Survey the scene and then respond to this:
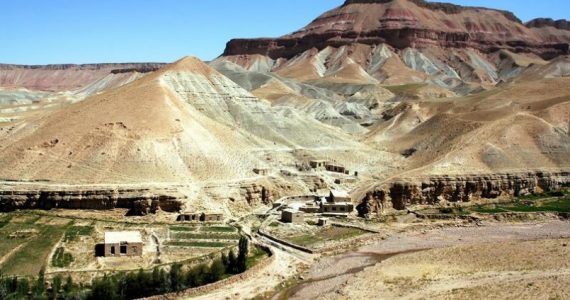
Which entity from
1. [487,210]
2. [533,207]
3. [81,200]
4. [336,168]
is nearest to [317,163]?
[336,168]

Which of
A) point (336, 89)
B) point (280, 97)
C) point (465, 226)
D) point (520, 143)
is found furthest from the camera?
point (336, 89)

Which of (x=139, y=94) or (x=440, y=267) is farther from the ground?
(x=139, y=94)

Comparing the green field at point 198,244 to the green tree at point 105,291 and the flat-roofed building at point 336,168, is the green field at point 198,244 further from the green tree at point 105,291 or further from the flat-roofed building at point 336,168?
the flat-roofed building at point 336,168

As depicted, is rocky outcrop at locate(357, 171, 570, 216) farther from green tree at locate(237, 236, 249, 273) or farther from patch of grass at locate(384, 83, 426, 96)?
patch of grass at locate(384, 83, 426, 96)

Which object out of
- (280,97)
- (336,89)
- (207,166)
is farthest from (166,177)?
(336,89)

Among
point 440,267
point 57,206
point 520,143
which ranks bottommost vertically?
point 440,267

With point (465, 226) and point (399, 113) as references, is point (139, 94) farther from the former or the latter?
point (399, 113)
